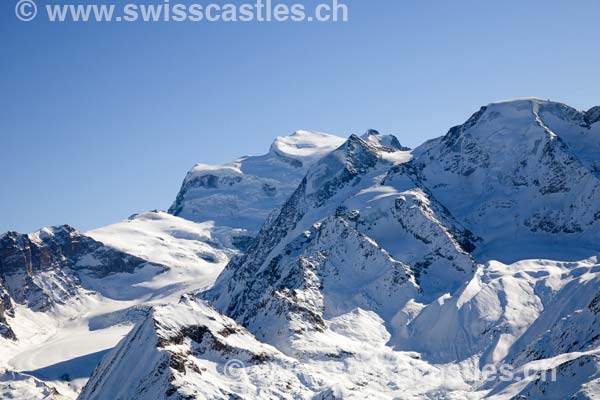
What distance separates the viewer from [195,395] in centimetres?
15512

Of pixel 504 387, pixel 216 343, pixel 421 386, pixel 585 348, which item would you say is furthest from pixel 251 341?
pixel 585 348

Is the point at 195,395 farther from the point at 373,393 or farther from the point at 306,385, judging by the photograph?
the point at 373,393

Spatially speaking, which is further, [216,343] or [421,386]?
[421,386]

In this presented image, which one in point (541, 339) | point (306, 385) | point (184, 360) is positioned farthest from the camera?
point (541, 339)

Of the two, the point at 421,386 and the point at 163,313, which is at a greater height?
the point at 163,313

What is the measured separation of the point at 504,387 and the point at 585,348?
15885 mm

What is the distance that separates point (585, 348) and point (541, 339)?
61.7 ft

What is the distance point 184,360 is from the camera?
16525cm

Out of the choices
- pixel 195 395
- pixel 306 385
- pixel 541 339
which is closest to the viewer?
pixel 195 395

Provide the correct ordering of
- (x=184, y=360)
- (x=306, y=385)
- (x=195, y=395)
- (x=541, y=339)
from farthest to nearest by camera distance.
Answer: (x=541, y=339) → (x=306, y=385) → (x=184, y=360) → (x=195, y=395)

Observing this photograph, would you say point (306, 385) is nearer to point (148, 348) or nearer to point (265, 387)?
point (265, 387)

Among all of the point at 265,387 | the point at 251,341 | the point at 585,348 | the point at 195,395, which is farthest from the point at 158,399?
the point at 585,348

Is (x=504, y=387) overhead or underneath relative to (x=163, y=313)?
underneath

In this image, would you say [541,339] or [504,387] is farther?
[541,339]
